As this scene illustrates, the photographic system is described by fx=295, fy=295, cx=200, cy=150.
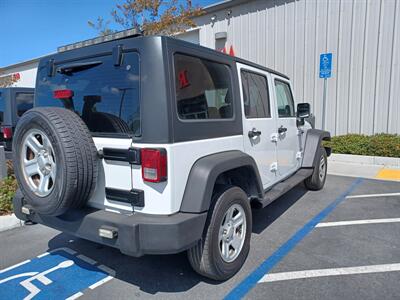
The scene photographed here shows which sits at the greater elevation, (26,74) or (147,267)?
(26,74)

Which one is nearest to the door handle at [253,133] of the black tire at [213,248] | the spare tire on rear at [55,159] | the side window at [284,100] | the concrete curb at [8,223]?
the black tire at [213,248]

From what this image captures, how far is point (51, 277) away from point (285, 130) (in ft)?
11.0

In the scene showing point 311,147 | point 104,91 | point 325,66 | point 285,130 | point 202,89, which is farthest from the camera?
point 325,66

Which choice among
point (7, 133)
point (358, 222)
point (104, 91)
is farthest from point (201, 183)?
point (7, 133)

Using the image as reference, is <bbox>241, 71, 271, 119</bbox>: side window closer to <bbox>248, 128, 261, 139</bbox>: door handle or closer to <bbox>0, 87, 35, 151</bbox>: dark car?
<bbox>248, 128, 261, 139</bbox>: door handle

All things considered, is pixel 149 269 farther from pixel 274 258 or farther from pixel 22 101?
pixel 22 101

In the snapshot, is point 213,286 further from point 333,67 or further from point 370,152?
point 333,67

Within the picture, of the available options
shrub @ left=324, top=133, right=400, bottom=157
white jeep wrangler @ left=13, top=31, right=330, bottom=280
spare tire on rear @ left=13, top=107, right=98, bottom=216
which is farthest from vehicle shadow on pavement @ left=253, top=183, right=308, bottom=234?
shrub @ left=324, top=133, right=400, bottom=157

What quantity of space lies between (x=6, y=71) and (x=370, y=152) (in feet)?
94.0

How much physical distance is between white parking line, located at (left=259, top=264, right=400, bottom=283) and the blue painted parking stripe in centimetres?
9

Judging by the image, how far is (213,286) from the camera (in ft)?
8.85

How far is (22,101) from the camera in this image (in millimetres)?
6242

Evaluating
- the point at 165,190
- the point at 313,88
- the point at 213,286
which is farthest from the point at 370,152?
the point at 165,190

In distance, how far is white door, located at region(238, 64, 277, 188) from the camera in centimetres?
325
